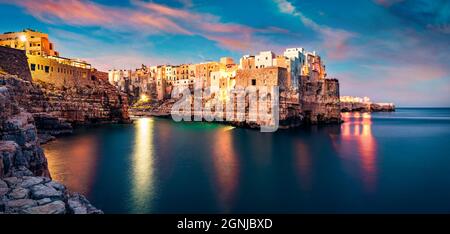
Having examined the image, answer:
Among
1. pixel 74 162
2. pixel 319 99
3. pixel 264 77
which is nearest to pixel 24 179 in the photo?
pixel 74 162

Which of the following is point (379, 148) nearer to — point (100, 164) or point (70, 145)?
point (100, 164)

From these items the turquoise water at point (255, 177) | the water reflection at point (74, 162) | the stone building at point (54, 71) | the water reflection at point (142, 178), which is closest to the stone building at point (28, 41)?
the stone building at point (54, 71)

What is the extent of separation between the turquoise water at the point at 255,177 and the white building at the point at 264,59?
79.2 ft

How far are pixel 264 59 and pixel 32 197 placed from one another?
153 ft

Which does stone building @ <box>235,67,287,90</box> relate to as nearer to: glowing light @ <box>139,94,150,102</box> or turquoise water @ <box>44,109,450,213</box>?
turquoise water @ <box>44,109,450,213</box>

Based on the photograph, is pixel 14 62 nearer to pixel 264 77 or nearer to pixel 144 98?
pixel 264 77

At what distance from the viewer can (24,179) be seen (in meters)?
7.79

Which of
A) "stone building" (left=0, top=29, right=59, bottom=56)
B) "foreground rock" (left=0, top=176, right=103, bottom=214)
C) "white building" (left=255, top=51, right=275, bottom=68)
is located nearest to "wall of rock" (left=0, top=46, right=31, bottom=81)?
"stone building" (left=0, top=29, right=59, bottom=56)

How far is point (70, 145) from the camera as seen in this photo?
26203mm

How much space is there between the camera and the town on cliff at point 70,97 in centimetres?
789

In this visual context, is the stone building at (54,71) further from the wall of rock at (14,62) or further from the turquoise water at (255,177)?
the turquoise water at (255,177)

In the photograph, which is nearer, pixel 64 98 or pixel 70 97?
pixel 64 98

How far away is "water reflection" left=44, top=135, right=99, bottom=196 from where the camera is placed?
14.7 metres

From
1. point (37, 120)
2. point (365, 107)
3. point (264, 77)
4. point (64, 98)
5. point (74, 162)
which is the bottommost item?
point (74, 162)
